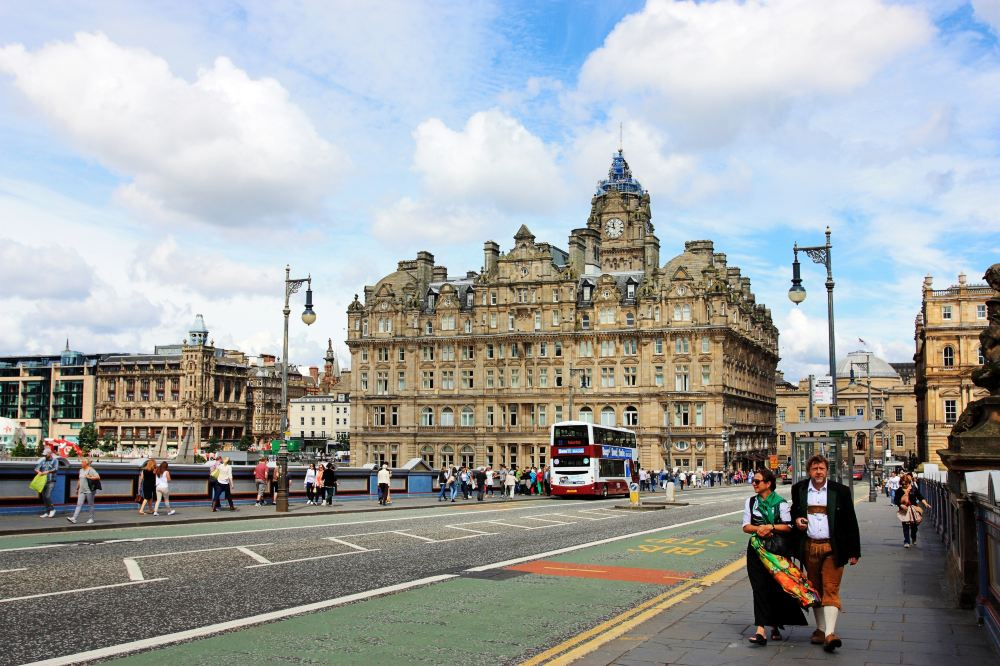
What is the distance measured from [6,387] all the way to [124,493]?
640 ft

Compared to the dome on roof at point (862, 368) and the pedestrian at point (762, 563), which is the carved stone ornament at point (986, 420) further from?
the dome on roof at point (862, 368)

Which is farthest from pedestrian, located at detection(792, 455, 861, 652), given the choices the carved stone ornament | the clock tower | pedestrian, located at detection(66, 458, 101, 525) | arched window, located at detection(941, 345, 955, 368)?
the clock tower

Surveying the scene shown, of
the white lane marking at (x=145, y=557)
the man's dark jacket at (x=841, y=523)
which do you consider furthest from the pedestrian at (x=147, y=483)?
the man's dark jacket at (x=841, y=523)

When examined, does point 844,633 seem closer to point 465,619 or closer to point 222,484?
point 465,619

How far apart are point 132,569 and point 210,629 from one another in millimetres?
5521


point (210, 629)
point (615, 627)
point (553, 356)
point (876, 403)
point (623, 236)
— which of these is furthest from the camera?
point (876, 403)

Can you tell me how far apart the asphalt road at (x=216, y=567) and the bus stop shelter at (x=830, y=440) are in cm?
518

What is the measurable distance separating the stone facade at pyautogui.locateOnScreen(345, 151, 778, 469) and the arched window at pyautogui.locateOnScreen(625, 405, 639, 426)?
129mm

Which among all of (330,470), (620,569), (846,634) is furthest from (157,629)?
(330,470)

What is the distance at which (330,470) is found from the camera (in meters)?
35.9

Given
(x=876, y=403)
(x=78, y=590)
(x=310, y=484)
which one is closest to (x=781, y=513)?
(x=78, y=590)

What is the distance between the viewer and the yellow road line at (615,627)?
958 cm

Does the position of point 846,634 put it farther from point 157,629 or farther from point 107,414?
point 107,414

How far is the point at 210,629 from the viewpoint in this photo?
423 inches
